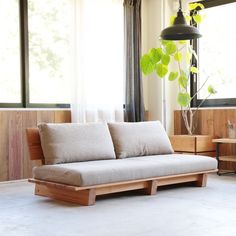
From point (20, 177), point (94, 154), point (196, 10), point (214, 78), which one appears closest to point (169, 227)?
point (94, 154)

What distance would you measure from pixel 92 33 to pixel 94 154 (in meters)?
2.04

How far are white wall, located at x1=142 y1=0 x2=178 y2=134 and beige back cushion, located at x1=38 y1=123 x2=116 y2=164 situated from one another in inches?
81.3

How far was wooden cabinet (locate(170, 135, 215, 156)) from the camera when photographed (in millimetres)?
6031

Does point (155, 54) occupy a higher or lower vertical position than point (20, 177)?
higher

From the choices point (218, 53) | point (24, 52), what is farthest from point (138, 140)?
point (218, 53)

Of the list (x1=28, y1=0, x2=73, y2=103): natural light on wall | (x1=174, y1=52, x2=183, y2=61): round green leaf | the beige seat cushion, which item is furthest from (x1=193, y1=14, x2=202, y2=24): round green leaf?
the beige seat cushion

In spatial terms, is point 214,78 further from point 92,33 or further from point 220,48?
point 92,33

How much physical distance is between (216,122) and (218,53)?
3.35ft

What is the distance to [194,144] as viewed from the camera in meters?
6.02

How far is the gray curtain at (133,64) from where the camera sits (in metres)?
6.52

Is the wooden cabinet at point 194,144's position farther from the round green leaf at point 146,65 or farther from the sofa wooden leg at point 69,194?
the sofa wooden leg at point 69,194

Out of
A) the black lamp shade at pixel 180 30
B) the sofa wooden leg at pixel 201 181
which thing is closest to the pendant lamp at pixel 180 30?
the black lamp shade at pixel 180 30

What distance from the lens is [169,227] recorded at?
3221 millimetres

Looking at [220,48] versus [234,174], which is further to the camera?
[220,48]
